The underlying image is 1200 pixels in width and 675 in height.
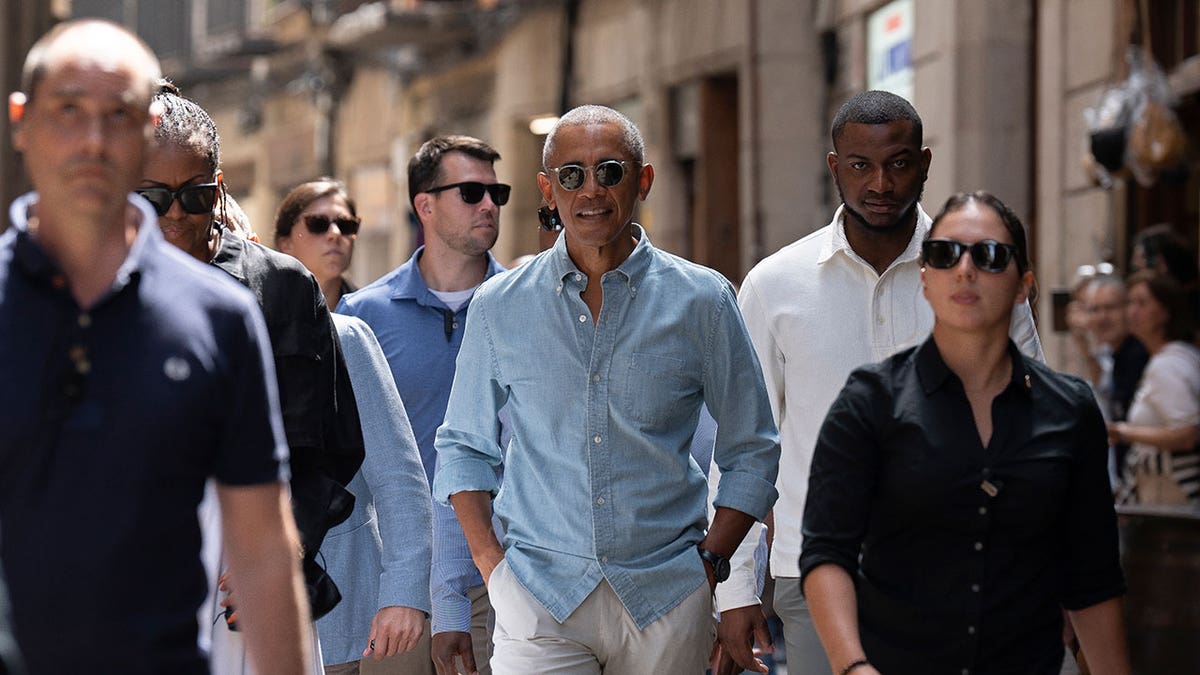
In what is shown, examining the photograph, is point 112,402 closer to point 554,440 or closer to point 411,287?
point 554,440

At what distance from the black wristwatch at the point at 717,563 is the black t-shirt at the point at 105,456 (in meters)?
1.91

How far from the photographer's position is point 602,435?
189 inches

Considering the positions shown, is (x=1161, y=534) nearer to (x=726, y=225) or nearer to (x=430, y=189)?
(x=430, y=189)

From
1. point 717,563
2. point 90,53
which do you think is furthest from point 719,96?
point 90,53

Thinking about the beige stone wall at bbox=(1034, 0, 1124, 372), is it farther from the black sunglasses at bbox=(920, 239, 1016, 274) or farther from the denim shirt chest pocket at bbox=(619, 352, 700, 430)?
the black sunglasses at bbox=(920, 239, 1016, 274)

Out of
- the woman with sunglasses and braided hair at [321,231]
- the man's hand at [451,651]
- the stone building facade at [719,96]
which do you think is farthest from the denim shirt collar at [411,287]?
the stone building facade at [719,96]

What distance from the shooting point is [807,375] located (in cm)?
550

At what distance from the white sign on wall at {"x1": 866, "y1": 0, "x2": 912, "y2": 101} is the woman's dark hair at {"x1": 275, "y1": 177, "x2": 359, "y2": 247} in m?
6.66

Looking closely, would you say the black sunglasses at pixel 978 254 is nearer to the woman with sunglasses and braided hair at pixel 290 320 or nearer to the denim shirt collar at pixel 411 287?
the woman with sunglasses and braided hair at pixel 290 320

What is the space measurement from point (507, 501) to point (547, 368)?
1.10 feet

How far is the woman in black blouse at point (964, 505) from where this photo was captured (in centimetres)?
394

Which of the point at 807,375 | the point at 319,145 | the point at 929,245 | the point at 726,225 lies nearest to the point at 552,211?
the point at 807,375

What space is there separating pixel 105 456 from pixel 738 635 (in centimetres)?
229

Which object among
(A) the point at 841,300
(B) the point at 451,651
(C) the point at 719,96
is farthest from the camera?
(C) the point at 719,96
